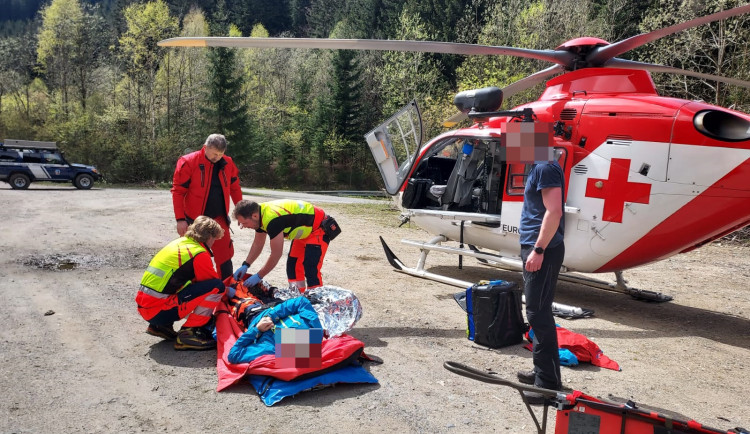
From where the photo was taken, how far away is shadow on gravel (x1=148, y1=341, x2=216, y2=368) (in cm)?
450

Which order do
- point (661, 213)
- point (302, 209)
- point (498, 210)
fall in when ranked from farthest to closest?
1. point (498, 210)
2. point (661, 213)
3. point (302, 209)

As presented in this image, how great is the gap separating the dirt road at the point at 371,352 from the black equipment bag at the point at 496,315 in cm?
13

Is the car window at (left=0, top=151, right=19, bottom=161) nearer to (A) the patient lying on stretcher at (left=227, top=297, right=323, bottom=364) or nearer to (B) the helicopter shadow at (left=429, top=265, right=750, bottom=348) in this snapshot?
(B) the helicopter shadow at (left=429, top=265, right=750, bottom=348)

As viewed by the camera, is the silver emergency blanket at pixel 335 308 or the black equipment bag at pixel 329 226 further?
the black equipment bag at pixel 329 226

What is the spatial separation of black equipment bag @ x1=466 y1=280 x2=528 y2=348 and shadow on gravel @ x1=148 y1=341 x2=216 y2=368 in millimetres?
2591

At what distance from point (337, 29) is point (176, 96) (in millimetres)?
20617

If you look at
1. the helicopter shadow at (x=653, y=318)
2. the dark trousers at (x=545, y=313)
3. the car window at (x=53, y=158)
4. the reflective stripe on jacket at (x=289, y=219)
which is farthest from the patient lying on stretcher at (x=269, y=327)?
the car window at (x=53, y=158)

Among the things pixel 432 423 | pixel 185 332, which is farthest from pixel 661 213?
pixel 185 332

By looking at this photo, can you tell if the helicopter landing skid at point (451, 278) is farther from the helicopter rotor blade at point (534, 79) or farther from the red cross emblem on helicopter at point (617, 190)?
the helicopter rotor blade at point (534, 79)

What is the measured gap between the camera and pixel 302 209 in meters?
5.43

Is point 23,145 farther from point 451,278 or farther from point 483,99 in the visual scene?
point 483,99

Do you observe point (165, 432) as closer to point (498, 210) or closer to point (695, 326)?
point (498, 210)

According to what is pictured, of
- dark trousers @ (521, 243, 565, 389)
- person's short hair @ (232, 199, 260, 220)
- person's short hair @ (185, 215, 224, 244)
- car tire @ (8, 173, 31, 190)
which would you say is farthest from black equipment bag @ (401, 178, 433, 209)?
car tire @ (8, 173, 31, 190)

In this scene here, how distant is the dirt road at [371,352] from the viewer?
3.62 metres
